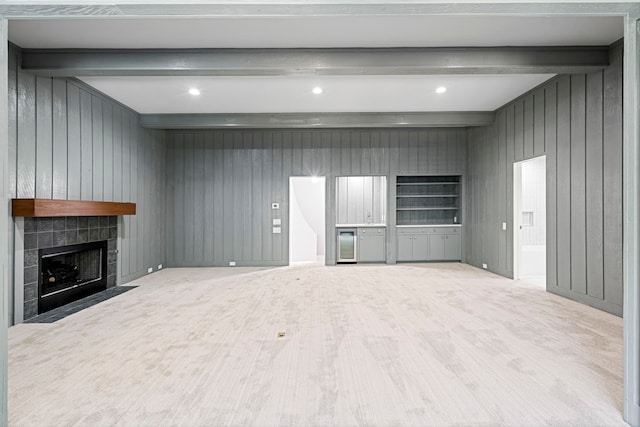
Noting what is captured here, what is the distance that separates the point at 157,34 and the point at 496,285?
577 cm

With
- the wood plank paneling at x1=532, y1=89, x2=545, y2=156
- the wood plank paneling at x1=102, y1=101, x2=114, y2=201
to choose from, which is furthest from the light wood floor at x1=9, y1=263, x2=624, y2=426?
the wood plank paneling at x1=532, y1=89, x2=545, y2=156

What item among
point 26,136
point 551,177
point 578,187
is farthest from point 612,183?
point 26,136

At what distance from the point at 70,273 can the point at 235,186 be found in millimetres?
3630

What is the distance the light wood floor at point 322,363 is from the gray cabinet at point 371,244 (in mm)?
3145

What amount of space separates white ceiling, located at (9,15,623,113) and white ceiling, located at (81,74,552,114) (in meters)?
0.02

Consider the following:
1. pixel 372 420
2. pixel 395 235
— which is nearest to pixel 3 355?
pixel 372 420

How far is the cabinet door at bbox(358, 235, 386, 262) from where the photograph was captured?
7969 millimetres

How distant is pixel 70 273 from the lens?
15.7 ft

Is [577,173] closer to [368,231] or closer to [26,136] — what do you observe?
[368,231]

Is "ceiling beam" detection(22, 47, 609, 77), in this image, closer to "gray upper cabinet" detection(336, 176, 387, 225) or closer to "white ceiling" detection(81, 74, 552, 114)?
"white ceiling" detection(81, 74, 552, 114)

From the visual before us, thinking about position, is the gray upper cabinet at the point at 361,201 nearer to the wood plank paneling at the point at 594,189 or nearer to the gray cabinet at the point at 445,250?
the gray cabinet at the point at 445,250

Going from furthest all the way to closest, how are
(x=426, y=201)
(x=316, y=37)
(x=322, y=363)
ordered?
(x=426, y=201) → (x=316, y=37) → (x=322, y=363)

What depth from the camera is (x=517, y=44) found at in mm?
3955

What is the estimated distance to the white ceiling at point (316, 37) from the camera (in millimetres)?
3396
